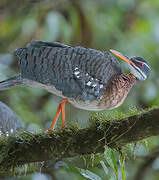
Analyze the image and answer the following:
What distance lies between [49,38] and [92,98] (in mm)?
1751

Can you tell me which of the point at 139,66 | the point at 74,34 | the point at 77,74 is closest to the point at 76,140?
the point at 77,74

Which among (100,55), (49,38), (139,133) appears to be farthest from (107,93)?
(49,38)

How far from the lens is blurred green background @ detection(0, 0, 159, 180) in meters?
4.93

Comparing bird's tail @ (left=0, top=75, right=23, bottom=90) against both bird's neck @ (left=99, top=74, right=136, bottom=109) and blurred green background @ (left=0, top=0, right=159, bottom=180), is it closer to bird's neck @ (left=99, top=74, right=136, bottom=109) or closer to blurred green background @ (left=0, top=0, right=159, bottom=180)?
bird's neck @ (left=99, top=74, right=136, bottom=109)

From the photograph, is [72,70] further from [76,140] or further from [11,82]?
[76,140]

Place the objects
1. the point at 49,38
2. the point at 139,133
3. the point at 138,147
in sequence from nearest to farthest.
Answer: the point at 139,133 < the point at 138,147 < the point at 49,38

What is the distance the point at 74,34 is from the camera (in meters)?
5.28

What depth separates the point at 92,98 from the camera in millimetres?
2879

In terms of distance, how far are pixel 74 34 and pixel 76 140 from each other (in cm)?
319

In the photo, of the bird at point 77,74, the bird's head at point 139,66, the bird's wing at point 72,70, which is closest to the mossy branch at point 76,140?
the bird at point 77,74

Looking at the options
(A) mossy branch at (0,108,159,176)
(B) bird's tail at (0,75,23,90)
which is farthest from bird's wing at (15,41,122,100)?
(A) mossy branch at (0,108,159,176)

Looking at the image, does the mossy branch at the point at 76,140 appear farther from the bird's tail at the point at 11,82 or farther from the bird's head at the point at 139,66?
the bird's head at the point at 139,66

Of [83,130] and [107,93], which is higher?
[107,93]

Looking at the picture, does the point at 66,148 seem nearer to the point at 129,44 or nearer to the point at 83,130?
the point at 83,130
